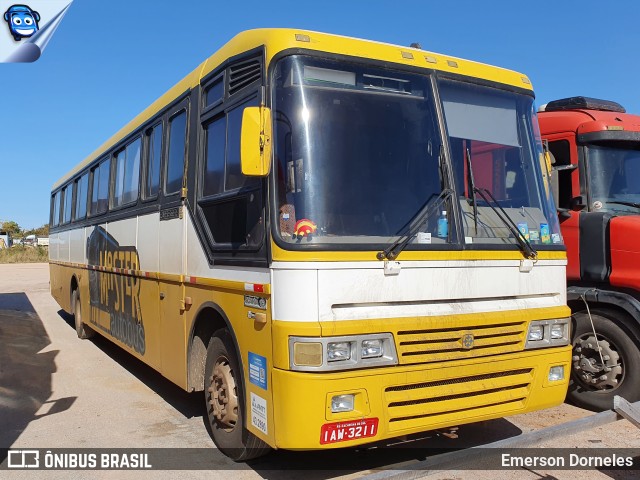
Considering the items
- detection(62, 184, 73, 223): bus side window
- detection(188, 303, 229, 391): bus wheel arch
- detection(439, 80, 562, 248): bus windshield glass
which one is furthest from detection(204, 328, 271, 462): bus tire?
detection(62, 184, 73, 223): bus side window

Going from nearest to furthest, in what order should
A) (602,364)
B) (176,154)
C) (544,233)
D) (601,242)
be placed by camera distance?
(544,233) < (176,154) < (602,364) < (601,242)

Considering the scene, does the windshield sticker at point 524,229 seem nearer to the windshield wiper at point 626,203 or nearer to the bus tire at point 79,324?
the windshield wiper at point 626,203

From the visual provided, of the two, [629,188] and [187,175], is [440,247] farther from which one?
[629,188]

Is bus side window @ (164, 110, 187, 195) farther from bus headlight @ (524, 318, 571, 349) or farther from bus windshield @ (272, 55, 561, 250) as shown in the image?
bus headlight @ (524, 318, 571, 349)

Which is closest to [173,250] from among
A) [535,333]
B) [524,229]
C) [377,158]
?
[377,158]

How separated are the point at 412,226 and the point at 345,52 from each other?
1308 mm

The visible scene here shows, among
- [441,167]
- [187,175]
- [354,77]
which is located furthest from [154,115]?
[441,167]

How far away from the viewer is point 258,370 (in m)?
3.91

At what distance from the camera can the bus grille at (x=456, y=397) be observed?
12.4 ft

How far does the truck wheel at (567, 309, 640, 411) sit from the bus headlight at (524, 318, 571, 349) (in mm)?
1574

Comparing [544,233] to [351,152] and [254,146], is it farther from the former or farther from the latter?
[254,146]

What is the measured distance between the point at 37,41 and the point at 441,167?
8.73 m

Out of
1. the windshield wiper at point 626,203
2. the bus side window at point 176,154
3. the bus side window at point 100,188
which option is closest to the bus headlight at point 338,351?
the bus side window at point 176,154

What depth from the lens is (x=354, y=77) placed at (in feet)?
13.4
